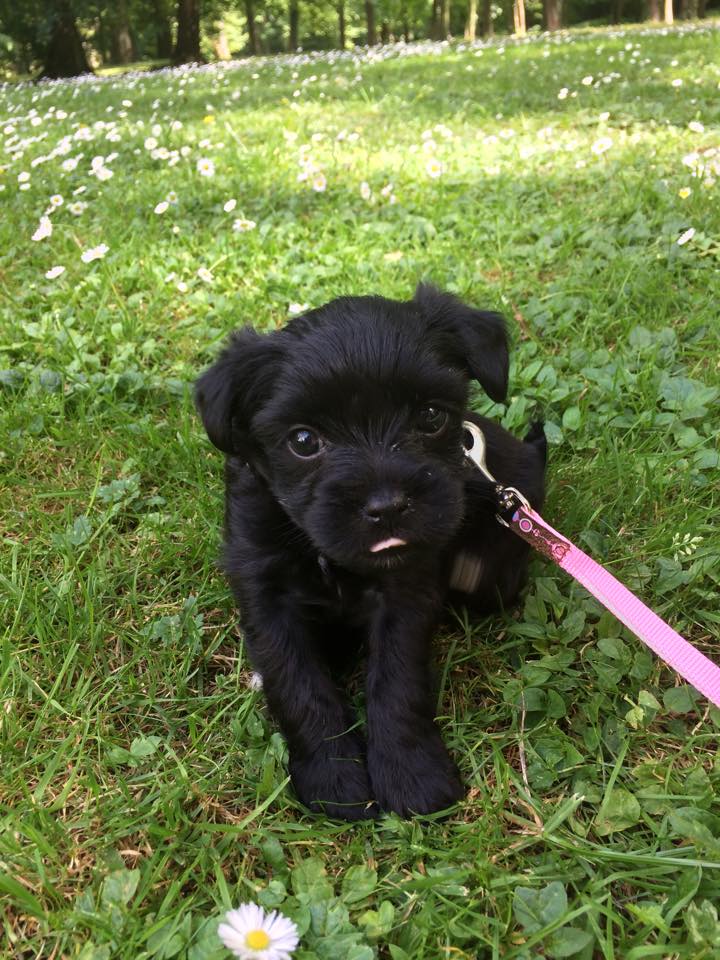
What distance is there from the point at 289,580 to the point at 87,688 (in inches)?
21.4

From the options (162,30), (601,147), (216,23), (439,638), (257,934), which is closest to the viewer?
(257,934)

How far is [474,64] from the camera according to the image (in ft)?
34.6

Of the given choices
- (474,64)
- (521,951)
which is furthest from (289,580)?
(474,64)

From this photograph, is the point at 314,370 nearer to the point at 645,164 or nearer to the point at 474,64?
the point at 645,164

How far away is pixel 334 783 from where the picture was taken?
158 cm

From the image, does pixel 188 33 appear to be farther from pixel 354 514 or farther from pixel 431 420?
pixel 354 514

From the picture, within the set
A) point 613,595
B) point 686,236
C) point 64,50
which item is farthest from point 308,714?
point 64,50

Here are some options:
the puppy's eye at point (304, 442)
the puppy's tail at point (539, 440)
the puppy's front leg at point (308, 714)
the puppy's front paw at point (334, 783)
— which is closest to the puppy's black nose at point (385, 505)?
the puppy's eye at point (304, 442)

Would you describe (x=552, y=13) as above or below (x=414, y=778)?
above

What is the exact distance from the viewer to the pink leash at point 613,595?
145cm

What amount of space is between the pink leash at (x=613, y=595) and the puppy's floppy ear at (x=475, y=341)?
8.9 inches

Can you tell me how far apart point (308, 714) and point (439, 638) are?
47cm

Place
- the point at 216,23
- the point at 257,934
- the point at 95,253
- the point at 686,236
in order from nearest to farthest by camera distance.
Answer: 1. the point at 257,934
2. the point at 686,236
3. the point at 95,253
4. the point at 216,23

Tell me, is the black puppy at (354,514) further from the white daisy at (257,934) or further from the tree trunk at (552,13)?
the tree trunk at (552,13)
